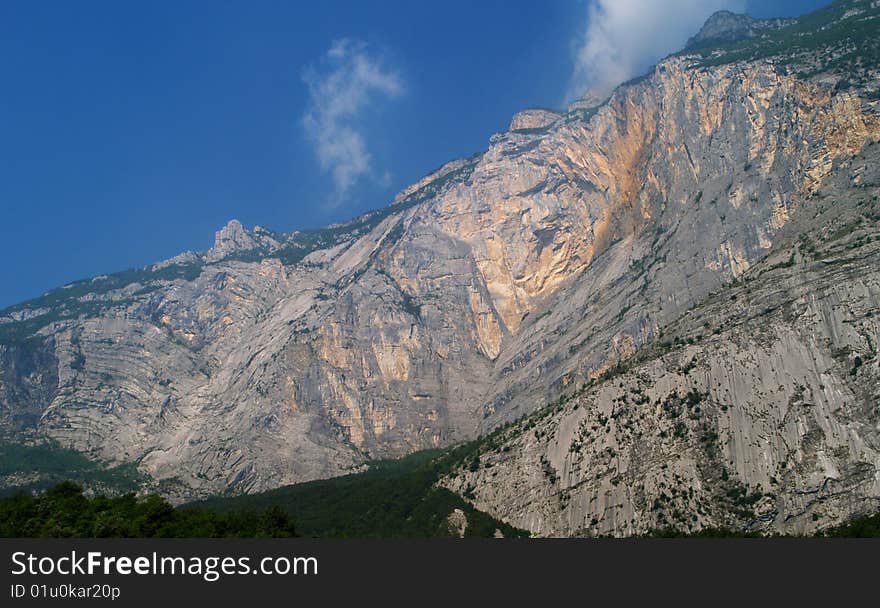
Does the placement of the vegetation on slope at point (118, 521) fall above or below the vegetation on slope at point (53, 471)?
below

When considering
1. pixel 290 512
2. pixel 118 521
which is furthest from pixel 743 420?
pixel 118 521

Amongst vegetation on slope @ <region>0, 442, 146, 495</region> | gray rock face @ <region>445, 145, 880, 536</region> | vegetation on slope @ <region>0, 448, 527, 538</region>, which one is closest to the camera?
vegetation on slope @ <region>0, 448, 527, 538</region>

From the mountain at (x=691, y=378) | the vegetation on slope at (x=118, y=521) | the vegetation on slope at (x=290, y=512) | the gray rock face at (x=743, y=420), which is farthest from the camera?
the mountain at (x=691, y=378)

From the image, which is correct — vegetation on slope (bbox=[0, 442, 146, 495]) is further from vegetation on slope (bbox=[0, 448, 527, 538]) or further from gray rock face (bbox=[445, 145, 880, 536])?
gray rock face (bbox=[445, 145, 880, 536])

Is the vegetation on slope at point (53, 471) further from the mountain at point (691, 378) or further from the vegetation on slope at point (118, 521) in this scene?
the vegetation on slope at point (118, 521)

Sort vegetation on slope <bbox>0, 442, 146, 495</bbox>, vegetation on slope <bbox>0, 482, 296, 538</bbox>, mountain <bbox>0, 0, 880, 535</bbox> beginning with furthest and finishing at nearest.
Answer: vegetation on slope <bbox>0, 442, 146, 495</bbox>
mountain <bbox>0, 0, 880, 535</bbox>
vegetation on slope <bbox>0, 482, 296, 538</bbox>

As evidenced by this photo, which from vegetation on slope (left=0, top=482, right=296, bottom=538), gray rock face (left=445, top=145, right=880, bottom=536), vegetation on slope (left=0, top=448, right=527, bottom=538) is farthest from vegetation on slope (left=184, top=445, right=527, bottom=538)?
vegetation on slope (left=0, top=482, right=296, bottom=538)

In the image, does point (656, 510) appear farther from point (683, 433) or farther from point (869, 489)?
point (869, 489)

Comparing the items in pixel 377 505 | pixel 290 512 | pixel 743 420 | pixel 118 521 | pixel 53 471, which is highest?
→ pixel 53 471

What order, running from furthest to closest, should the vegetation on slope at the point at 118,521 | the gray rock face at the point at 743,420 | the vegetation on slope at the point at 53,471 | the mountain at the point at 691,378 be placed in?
the vegetation on slope at the point at 53,471, the mountain at the point at 691,378, the gray rock face at the point at 743,420, the vegetation on slope at the point at 118,521

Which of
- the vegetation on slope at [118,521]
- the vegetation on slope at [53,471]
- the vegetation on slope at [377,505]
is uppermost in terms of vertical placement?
the vegetation on slope at [53,471]

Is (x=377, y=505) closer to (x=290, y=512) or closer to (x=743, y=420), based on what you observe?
(x=290, y=512)

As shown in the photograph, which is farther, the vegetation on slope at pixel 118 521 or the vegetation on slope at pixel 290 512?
the vegetation on slope at pixel 290 512

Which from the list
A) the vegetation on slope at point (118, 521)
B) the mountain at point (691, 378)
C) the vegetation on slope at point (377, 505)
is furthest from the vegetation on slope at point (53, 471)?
the vegetation on slope at point (118, 521)
